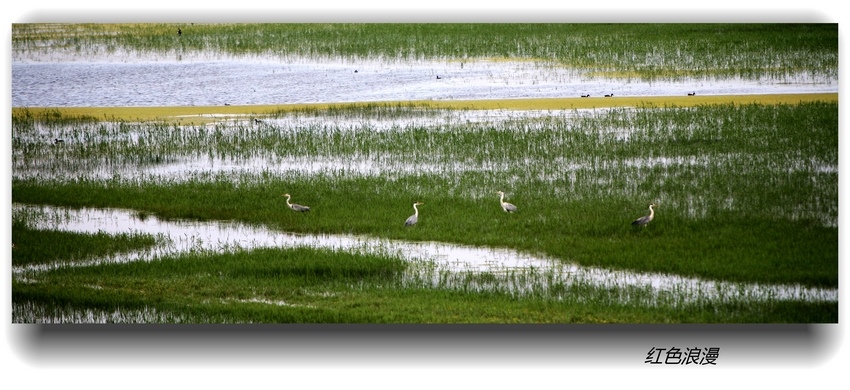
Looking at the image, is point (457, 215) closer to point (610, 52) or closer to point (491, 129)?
point (491, 129)

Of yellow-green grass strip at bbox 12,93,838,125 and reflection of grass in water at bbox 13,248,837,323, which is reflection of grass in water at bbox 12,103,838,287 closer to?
yellow-green grass strip at bbox 12,93,838,125

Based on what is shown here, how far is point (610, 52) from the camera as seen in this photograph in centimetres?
870

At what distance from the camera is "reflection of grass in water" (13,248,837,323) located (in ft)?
26.2

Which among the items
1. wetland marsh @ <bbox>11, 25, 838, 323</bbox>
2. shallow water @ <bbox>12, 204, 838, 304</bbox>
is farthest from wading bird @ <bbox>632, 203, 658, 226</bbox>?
shallow water @ <bbox>12, 204, 838, 304</bbox>

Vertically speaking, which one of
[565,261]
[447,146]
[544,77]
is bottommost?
[565,261]

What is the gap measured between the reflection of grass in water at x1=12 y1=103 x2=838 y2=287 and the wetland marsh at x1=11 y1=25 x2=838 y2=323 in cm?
2

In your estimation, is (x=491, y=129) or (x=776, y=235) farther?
(x=491, y=129)

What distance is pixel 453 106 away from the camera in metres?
8.95

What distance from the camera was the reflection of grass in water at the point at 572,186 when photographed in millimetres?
8234

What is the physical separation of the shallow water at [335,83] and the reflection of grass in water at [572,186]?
207 millimetres

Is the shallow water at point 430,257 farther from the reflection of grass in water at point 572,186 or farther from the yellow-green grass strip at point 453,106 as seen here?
the yellow-green grass strip at point 453,106

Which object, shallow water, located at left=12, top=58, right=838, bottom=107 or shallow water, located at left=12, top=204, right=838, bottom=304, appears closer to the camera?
shallow water, located at left=12, top=204, right=838, bottom=304
